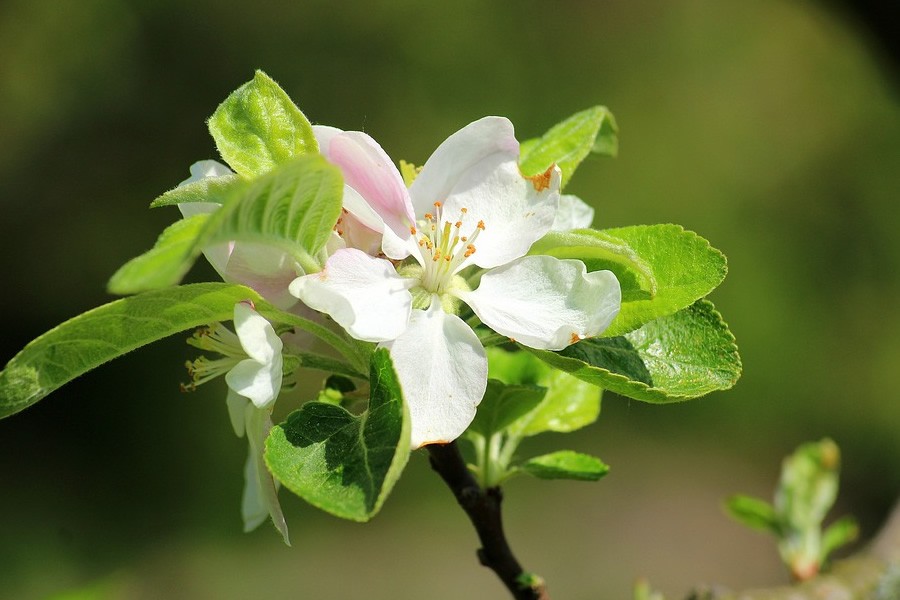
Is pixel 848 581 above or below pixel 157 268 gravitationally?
below

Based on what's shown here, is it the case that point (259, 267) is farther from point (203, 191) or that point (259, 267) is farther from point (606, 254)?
point (606, 254)

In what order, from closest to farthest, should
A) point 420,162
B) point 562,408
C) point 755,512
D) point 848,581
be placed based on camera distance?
point 562,408 → point 848,581 → point 755,512 → point 420,162

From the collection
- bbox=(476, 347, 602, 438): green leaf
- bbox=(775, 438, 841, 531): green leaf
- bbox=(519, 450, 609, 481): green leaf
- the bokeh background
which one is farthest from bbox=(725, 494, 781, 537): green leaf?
the bokeh background

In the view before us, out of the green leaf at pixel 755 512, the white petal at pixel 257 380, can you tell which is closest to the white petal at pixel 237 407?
the white petal at pixel 257 380

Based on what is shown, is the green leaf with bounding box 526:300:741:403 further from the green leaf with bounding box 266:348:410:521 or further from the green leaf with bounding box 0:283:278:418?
the green leaf with bounding box 0:283:278:418

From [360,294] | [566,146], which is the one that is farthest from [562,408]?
[360,294]

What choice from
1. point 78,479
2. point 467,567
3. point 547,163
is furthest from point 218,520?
point 547,163

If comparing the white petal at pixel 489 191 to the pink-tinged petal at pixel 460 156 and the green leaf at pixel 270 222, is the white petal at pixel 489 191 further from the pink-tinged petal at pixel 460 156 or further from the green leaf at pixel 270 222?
the green leaf at pixel 270 222
